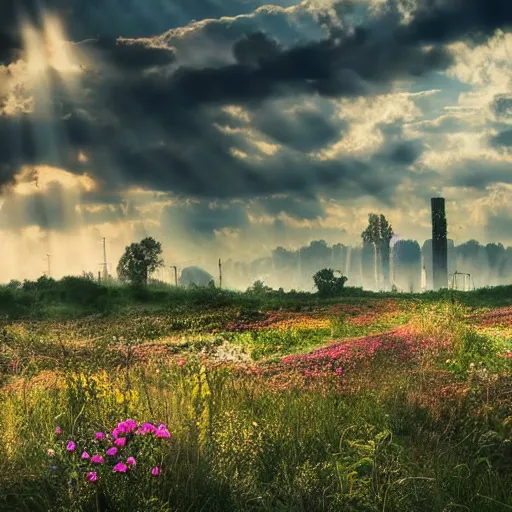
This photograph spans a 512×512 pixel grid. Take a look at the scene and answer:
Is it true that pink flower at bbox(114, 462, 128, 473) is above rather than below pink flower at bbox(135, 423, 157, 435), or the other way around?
below

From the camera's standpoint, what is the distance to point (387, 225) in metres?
41.3

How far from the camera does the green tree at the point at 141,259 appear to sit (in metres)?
27.3

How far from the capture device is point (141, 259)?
27578 mm

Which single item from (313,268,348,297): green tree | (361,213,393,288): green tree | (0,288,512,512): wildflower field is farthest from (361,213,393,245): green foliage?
(0,288,512,512): wildflower field

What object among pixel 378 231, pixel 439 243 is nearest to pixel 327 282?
pixel 439 243

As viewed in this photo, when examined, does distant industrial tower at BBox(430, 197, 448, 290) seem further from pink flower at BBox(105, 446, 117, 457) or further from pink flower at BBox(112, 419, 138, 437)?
pink flower at BBox(105, 446, 117, 457)

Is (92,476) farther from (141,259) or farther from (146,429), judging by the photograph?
(141,259)

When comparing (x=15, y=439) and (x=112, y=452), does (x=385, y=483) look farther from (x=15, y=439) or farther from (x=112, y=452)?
(x=15, y=439)

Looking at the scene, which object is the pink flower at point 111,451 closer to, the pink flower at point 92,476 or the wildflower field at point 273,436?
the wildflower field at point 273,436

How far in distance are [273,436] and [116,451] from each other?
158 cm

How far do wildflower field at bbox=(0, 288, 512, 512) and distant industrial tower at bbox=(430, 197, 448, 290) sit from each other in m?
14.4

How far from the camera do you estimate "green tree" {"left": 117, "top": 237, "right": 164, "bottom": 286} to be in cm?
2733

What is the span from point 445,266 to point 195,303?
10.0 m

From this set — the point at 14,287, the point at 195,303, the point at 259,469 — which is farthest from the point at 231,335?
the point at 14,287
